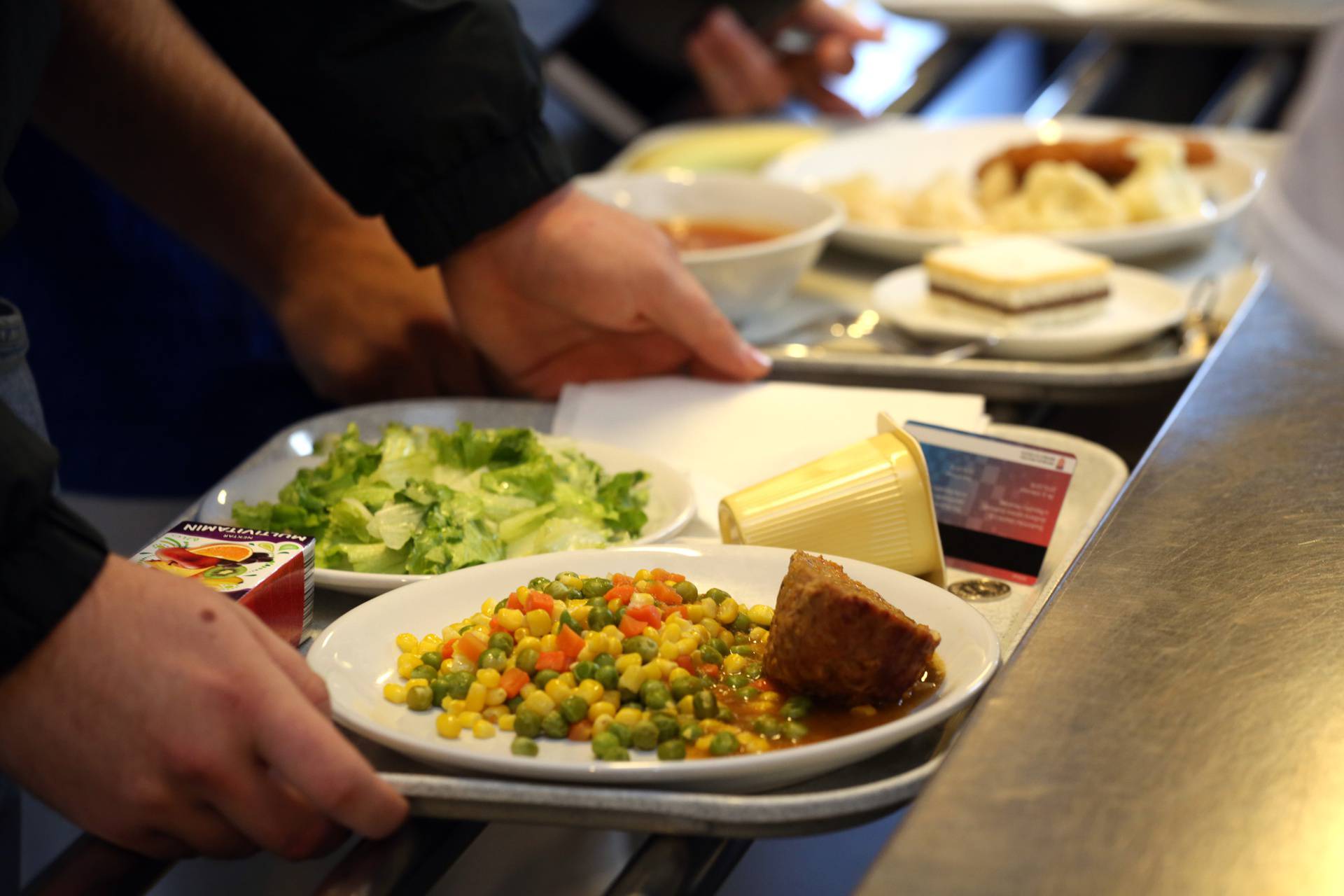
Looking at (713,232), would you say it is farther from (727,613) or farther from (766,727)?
(766,727)

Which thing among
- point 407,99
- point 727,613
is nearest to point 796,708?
point 727,613

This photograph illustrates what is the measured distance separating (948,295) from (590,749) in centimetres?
116

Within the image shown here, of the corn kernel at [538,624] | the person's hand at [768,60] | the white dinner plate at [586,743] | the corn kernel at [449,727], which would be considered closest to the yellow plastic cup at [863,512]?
the white dinner plate at [586,743]

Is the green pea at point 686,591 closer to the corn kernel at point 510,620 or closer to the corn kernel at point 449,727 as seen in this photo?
the corn kernel at point 510,620

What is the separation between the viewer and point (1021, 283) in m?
1.78

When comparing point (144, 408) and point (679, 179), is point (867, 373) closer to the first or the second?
point (679, 179)

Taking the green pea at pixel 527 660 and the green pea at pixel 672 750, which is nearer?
the green pea at pixel 672 750

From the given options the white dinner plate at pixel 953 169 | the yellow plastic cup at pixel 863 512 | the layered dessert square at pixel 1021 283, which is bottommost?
the white dinner plate at pixel 953 169

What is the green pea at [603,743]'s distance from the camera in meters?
0.90

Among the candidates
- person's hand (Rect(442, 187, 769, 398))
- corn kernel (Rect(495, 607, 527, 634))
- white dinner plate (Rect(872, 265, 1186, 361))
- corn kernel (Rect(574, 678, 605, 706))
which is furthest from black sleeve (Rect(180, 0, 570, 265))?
corn kernel (Rect(574, 678, 605, 706))

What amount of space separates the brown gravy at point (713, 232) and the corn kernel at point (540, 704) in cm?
118

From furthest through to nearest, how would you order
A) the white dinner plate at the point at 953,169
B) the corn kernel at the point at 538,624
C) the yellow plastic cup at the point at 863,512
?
the white dinner plate at the point at 953,169
the yellow plastic cup at the point at 863,512
the corn kernel at the point at 538,624

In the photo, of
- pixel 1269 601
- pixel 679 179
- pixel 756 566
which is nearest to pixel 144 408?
pixel 679 179

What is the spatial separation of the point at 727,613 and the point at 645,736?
0.65ft
